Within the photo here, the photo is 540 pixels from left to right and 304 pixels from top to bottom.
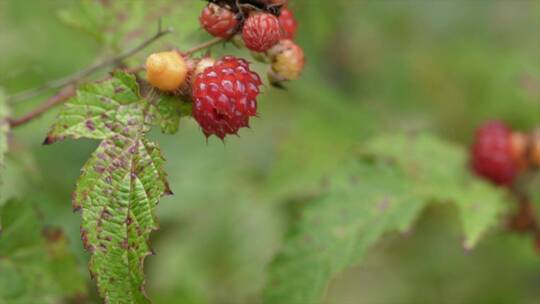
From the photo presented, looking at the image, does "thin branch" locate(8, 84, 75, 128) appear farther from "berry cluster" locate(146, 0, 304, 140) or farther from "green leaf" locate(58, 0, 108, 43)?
"berry cluster" locate(146, 0, 304, 140)

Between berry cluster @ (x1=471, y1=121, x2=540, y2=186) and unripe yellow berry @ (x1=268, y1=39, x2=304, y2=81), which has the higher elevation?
unripe yellow berry @ (x1=268, y1=39, x2=304, y2=81)

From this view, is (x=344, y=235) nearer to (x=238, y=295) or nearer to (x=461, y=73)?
(x=238, y=295)

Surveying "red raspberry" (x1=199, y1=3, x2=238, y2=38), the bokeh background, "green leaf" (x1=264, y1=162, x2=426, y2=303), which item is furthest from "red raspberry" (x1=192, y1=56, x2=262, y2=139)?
the bokeh background

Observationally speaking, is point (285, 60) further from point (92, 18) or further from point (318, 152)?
point (318, 152)

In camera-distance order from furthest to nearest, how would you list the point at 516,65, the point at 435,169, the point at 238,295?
the point at 516,65 < the point at 238,295 < the point at 435,169

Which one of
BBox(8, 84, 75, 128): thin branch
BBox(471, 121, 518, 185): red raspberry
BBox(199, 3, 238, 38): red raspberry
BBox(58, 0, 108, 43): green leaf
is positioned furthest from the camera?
BBox(471, 121, 518, 185): red raspberry

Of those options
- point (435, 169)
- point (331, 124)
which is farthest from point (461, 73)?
point (435, 169)

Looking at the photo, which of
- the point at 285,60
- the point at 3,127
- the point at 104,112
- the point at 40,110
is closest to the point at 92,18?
the point at 40,110
